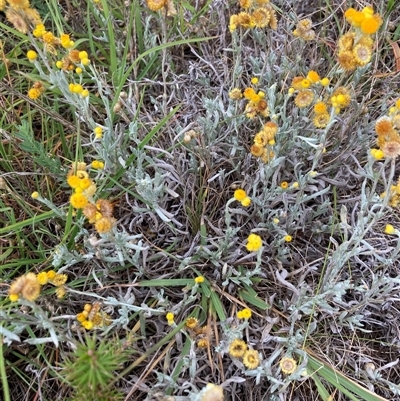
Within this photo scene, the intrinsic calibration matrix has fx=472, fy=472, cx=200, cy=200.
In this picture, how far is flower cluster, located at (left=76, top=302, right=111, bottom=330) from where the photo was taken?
1.61 m

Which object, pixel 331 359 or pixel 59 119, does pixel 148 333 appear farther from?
pixel 59 119

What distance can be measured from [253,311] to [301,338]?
217 mm

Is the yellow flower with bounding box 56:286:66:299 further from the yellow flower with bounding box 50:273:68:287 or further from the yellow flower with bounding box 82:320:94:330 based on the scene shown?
the yellow flower with bounding box 82:320:94:330

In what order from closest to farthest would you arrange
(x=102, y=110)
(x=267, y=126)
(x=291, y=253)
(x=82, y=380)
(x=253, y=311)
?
Result: (x=82, y=380) → (x=267, y=126) → (x=253, y=311) → (x=291, y=253) → (x=102, y=110)

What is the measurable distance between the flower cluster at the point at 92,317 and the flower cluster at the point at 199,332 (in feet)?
0.98

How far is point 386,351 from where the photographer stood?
2.04 metres

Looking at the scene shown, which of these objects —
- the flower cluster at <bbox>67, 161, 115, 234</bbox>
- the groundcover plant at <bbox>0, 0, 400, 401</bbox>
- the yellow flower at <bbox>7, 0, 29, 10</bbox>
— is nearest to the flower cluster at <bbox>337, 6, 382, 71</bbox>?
the groundcover plant at <bbox>0, 0, 400, 401</bbox>

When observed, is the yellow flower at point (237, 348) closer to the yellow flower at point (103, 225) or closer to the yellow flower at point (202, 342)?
the yellow flower at point (202, 342)

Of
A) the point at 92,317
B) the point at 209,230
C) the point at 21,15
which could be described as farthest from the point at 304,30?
the point at 92,317

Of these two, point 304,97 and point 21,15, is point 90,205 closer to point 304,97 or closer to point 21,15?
point 21,15

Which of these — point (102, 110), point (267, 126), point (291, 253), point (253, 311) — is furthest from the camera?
point (102, 110)

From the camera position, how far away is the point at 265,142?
1.80m

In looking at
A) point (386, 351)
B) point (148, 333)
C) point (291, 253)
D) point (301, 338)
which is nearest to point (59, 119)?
point (148, 333)

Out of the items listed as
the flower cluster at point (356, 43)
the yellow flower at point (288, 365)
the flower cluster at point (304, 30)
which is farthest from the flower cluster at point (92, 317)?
the flower cluster at point (304, 30)
